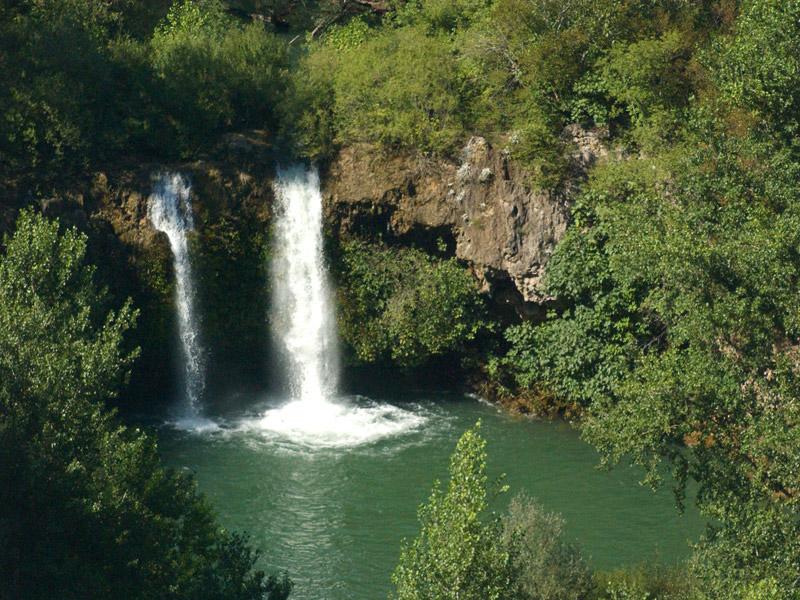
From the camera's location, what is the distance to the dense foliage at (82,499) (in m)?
17.6

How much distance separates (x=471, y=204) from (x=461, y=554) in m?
16.5

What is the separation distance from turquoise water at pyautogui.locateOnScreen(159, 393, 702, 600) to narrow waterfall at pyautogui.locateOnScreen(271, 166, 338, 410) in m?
1.33

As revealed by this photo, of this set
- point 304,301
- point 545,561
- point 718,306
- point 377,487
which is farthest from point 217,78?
point 545,561

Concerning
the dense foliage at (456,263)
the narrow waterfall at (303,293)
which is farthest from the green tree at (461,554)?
the narrow waterfall at (303,293)

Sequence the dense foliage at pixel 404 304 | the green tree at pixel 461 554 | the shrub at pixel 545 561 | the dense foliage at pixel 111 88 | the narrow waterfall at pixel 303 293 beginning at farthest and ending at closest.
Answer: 1. the narrow waterfall at pixel 303 293
2. the dense foliage at pixel 404 304
3. the dense foliage at pixel 111 88
4. the shrub at pixel 545 561
5. the green tree at pixel 461 554

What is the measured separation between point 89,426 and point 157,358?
46.8ft

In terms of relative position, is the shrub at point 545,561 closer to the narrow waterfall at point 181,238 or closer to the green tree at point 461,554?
the green tree at point 461,554

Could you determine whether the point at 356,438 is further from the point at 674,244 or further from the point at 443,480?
the point at 674,244

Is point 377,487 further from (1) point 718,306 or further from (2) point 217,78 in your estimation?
(2) point 217,78

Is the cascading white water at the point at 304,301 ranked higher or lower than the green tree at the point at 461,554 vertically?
higher

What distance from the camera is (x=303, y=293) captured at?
33875mm

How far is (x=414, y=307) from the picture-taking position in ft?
108

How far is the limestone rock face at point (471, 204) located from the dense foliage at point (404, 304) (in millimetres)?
590

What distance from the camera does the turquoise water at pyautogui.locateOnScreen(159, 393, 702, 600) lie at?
993 inches
